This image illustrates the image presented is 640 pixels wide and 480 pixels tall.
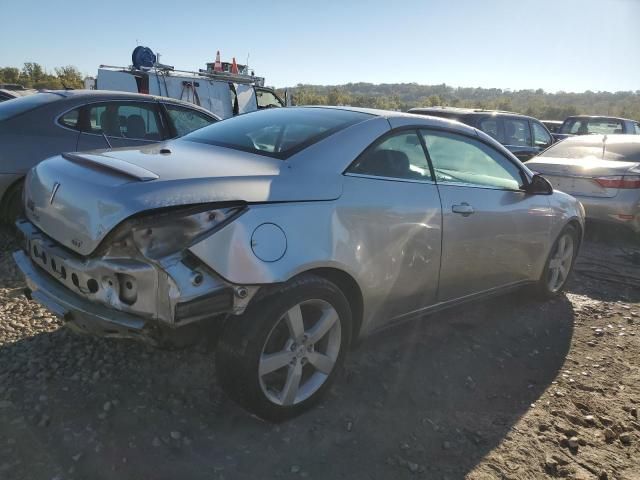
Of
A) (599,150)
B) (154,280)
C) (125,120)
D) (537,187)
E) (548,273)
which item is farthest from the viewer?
(599,150)

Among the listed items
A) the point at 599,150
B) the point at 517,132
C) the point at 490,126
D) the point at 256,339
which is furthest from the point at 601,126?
the point at 256,339

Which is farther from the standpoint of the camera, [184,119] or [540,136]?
[540,136]

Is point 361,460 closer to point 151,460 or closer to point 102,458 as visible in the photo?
point 151,460

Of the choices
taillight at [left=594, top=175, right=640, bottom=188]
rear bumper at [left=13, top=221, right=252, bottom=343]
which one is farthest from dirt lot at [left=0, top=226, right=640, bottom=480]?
taillight at [left=594, top=175, right=640, bottom=188]

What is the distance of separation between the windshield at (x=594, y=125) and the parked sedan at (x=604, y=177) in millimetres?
7514

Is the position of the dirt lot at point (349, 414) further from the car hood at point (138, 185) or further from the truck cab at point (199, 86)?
the truck cab at point (199, 86)

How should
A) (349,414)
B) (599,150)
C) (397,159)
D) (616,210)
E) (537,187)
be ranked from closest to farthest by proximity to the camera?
(349,414) → (397,159) → (537,187) → (616,210) → (599,150)

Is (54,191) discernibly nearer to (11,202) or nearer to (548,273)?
(11,202)

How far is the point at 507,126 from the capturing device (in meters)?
9.83

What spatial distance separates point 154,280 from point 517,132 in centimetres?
933

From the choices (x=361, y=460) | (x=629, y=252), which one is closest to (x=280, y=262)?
(x=361, y=460)

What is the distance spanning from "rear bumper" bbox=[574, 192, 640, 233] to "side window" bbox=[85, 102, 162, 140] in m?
5.27

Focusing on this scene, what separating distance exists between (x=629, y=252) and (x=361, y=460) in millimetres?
5742

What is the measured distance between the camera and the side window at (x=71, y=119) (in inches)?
200
